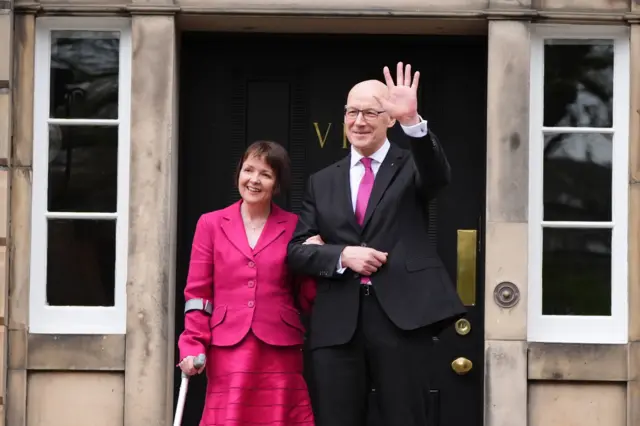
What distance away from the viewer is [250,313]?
6285mm

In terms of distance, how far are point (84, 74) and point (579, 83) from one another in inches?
103

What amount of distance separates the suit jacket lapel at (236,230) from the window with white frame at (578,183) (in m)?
1.87

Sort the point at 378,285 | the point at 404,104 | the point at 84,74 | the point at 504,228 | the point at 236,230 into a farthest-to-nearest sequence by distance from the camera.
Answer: the point at 84,74, the point at 504,228, the point at 236,230, the point at 378,285, the point at 404,104

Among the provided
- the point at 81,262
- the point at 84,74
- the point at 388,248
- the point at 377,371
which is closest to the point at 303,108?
the point at 84,74

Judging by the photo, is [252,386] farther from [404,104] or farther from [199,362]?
[404,104]

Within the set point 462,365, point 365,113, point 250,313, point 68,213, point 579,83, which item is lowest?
point 462,365

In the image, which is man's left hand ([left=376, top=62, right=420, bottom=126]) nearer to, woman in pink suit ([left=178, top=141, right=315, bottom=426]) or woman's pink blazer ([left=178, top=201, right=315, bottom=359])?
woman in pink suit ([left=178, top=141, right=315, bottom=426])

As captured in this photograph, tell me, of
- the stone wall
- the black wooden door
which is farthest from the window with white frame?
the stone wall

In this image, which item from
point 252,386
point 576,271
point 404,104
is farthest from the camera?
point 576,271

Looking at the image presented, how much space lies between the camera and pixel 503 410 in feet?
24.6

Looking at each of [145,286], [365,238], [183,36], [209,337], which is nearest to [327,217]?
[365,238]

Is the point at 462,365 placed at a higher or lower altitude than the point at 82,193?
lower

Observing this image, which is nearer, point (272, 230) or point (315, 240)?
point (315, 240)

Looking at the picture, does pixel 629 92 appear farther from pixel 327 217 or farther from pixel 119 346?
pixel 119 346
